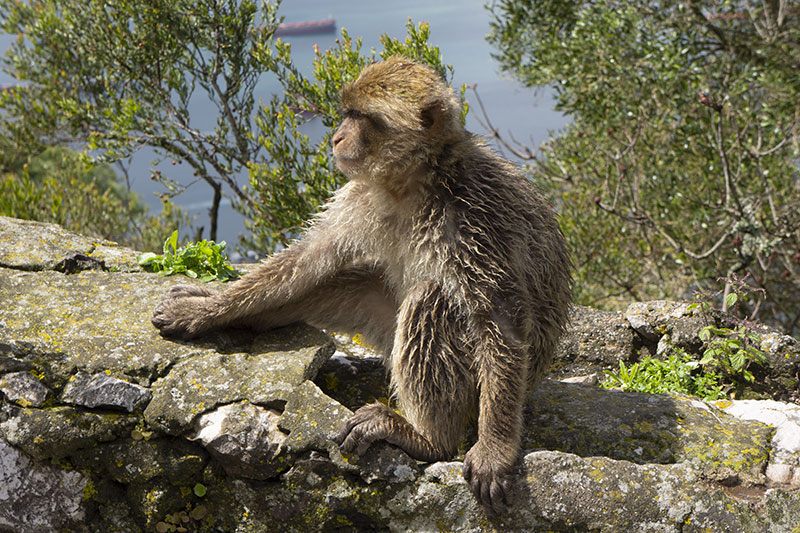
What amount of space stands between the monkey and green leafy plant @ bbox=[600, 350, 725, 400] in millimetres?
888

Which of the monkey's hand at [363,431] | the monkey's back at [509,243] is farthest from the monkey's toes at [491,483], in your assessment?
the monkey's back at [509,243]

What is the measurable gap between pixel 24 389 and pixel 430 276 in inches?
75.2

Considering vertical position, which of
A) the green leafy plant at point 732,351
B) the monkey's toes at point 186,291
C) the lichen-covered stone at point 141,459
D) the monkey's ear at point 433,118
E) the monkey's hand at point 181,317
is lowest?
the lichen-covered stone at point 141,459

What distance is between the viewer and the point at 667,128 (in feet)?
27.3

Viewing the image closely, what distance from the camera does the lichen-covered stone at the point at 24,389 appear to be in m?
3.35

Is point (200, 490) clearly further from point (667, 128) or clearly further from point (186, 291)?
point (667, 128)

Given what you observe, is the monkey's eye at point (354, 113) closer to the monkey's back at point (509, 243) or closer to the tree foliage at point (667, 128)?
the monkey's back at point (509, 243)

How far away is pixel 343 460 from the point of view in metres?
3.22

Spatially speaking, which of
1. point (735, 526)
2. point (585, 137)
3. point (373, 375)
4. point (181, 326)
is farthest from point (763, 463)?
point (585, 137)

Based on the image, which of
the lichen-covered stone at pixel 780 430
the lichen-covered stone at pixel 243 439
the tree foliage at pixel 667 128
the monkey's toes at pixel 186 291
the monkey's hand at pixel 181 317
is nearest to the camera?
the lichen-covered stone at pixel 243 439

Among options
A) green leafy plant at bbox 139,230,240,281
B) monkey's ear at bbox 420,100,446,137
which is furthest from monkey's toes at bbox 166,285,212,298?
monkey's ear at bbox 420,100,446,137

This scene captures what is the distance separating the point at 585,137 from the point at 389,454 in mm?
6244

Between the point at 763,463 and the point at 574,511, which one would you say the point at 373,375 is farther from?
the point at 763,463

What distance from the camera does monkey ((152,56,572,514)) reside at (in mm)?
3336
